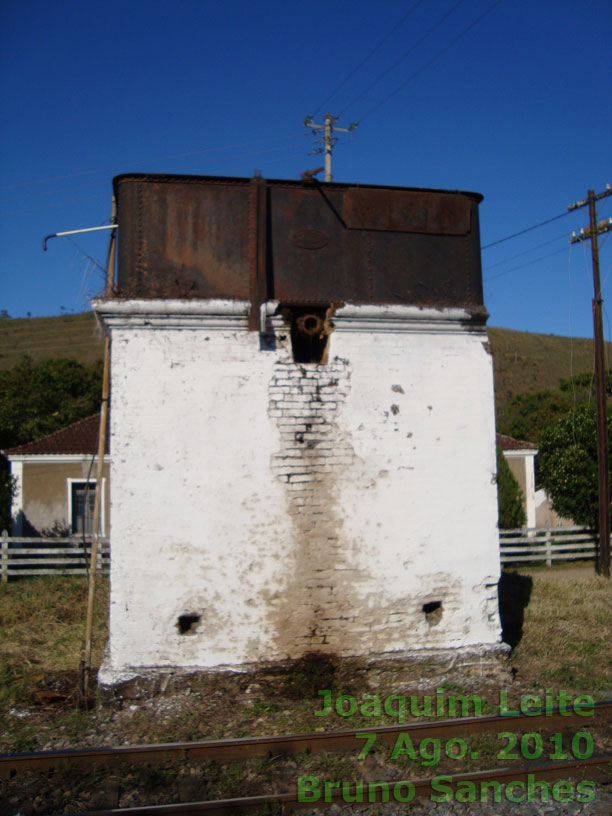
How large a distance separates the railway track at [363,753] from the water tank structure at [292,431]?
1315 millimetres

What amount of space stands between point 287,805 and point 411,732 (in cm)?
153

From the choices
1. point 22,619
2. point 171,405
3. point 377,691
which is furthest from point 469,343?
point 22,619

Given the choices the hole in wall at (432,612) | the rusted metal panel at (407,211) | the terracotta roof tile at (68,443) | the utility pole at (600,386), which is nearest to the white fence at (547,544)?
the utility pole at (600,386)

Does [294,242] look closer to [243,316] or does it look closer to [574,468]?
[243,316]

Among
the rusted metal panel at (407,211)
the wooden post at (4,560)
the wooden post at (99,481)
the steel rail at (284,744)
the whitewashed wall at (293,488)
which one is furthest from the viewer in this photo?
the wooden post at (4,560)

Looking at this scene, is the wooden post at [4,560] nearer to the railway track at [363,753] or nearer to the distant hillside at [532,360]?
the railway track at [363,753]

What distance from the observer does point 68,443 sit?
18.1 metres

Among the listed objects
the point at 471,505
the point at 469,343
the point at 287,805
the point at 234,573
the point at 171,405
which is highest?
the point at 469,343

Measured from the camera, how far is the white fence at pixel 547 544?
55.9 feet

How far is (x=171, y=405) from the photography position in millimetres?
6996

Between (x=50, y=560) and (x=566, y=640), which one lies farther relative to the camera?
(x=50, y=560)

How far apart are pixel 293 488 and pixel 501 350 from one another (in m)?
57.8

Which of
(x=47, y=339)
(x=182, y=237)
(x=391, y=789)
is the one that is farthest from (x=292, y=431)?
(x=47, y=339)

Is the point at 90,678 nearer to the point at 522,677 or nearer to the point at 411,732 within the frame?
the point at 411,732
